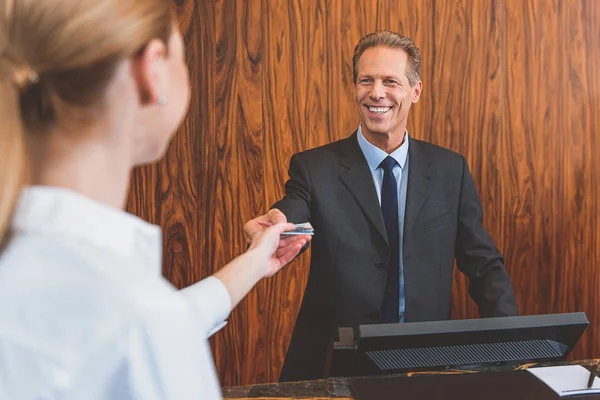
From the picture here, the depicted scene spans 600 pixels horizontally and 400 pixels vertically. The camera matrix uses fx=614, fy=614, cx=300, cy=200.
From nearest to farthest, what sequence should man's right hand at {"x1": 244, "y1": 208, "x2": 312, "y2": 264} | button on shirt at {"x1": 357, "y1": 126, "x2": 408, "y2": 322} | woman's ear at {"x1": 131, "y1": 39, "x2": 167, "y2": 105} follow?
woman's ear at {"x1": 131, "y1": 39, "x2": 167, "y2": 105} → man's right hand at {"x1": 244, "y1": 208, "x2": 312, "y2": 264} → button on shirt at {"x1": 357, "y1": 126, "x2": 408, "y2": 322}

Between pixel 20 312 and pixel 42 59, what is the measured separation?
275mm

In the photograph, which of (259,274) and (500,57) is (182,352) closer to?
(259,274)

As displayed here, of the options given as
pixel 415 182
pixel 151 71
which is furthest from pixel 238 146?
pixel 151 71

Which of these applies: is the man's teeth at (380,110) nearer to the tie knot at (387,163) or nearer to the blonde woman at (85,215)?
the tie knot at (387,163)

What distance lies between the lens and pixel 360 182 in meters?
2.28

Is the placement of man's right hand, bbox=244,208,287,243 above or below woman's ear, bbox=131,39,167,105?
below

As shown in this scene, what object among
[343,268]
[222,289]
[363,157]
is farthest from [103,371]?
[363,157]

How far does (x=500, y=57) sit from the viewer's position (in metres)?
3.09

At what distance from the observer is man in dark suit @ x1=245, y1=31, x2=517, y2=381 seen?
220 cm

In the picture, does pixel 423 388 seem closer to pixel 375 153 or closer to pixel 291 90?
pixel 375 153

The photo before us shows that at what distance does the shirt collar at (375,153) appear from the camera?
232cm

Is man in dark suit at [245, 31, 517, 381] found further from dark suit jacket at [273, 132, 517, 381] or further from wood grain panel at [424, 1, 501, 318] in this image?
wood grain panel at [424, 1, 501, 318]

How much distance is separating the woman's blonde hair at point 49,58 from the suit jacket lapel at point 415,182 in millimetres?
1662

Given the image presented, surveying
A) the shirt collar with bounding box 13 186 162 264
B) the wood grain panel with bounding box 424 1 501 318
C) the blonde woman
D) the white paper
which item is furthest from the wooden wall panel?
the shirt collar with bounding box 13 186 162 264
